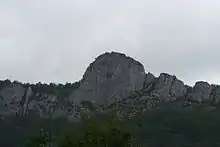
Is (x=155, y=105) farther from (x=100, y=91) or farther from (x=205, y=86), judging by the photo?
(x=100, y=91)

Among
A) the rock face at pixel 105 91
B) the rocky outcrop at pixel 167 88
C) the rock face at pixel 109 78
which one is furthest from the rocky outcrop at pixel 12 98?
the rocky outcrop at pixel 167 88

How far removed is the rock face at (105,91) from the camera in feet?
449

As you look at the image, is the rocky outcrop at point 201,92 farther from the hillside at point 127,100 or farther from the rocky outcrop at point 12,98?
the rocky outcrop at point 12,98

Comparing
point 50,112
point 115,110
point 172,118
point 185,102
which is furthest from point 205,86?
point 115,110

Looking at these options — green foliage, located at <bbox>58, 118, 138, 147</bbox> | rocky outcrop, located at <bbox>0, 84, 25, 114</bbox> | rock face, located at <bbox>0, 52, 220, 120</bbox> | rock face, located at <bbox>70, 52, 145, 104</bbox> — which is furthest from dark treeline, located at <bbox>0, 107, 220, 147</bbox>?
rock face, located at <bbox>70, 52, 145, 104</bbox>

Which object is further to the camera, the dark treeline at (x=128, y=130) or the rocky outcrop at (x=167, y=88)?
the rocky outcrop at (x=167, y=88)

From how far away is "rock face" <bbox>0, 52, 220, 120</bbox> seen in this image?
137m

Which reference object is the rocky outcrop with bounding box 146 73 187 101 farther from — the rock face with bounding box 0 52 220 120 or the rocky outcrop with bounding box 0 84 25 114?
the rocky outcrop with bounding box 0 84 25 114

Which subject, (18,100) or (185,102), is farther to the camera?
(18,100)

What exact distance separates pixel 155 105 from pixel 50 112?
1024 inches

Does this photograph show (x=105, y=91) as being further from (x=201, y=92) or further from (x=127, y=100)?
(x=127, y=100)

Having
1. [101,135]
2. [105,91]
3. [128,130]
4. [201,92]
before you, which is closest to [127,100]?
[201,92]

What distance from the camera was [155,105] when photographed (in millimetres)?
129375

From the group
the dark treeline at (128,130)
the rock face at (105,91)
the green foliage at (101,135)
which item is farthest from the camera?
the rock face at (105,91)
